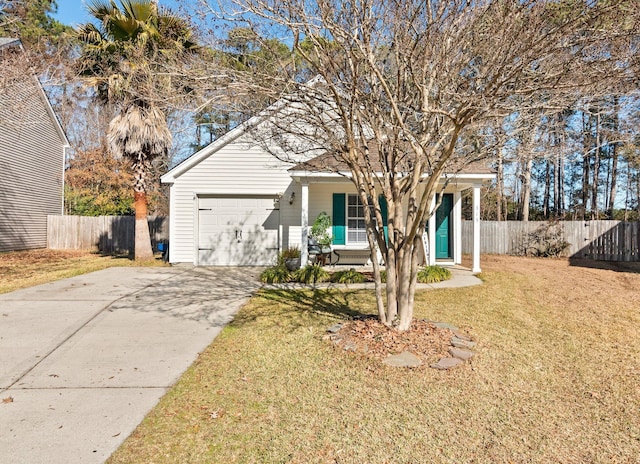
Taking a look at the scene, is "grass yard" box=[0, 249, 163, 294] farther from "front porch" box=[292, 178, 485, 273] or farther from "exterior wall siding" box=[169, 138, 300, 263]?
"front porch" box=[292, 178, 485, 273]

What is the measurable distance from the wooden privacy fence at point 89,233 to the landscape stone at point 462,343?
53.4ft

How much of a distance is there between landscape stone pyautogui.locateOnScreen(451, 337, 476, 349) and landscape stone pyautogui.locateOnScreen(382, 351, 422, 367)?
0.69m

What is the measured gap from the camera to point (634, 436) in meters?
2.84

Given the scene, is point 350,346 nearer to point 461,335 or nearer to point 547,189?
point 461,335

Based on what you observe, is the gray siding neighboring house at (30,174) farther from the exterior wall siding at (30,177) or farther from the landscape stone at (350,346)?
the landscape stone at (350,346)

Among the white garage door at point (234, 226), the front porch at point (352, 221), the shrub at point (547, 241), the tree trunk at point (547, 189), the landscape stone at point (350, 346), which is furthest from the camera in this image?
the tree trunk at point (547, 189)

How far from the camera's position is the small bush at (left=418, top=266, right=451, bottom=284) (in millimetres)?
9023

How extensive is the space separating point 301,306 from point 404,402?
3.74m

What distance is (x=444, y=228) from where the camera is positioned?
12.3 m

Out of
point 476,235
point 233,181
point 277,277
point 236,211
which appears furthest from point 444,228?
point 233,181

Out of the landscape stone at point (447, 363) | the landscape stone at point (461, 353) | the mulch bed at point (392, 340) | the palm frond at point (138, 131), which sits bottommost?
the landscape stone at point (447, 363)

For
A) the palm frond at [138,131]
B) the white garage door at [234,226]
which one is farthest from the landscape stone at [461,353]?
the palm frond at [138,131]

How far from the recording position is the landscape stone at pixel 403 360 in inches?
160

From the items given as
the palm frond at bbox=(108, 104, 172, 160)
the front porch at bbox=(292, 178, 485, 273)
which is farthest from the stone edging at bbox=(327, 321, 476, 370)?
the palm frond at bbox=(108, 104, 172, 160)
